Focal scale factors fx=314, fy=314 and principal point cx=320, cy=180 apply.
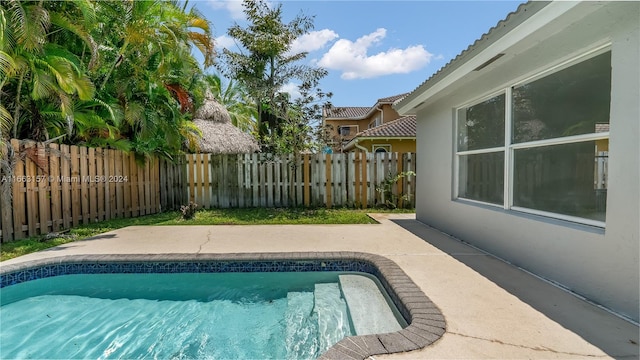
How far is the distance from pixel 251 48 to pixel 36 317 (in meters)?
12.1

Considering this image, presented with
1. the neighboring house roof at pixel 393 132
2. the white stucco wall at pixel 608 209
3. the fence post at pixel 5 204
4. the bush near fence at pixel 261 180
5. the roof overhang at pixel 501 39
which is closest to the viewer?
the white stucco wall at pixel 608 209

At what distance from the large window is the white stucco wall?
0.29 metres

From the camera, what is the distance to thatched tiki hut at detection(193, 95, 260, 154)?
12109mm

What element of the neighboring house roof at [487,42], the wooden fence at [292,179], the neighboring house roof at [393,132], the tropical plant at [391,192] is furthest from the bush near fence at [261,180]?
the neighboring house roof at [393,132]

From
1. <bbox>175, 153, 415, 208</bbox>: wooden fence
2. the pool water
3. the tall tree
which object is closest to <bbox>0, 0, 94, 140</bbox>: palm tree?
the pool water

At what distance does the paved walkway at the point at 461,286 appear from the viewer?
7.32 ft

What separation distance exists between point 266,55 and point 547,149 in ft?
39.1

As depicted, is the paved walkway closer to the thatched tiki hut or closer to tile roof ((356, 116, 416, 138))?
the thatched tiki hut

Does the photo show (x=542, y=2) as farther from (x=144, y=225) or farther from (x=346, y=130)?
(x=346, y=130)

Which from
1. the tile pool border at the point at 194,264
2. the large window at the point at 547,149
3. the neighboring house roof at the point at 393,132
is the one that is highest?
the neighboring house roof at the point at 393,132

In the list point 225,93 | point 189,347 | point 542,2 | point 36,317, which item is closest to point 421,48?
point 542,2

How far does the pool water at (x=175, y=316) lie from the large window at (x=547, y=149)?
2896 millimetres

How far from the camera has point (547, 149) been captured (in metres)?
4.23

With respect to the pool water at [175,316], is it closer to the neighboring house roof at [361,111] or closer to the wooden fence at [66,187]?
the wooden fence at [66,187]
